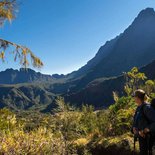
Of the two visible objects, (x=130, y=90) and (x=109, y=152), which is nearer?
(x=109, y=152)

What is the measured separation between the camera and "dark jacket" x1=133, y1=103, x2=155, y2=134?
17.4 feet

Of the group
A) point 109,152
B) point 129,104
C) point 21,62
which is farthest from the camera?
point 21,62

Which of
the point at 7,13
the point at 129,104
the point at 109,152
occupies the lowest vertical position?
the point at 109,152

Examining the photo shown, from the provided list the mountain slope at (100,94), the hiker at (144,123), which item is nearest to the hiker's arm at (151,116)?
the hiker at (144,123)

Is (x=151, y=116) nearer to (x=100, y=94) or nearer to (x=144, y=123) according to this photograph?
(x=144, y=123)

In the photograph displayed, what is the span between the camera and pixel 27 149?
566 cm

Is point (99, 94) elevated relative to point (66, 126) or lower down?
elevated

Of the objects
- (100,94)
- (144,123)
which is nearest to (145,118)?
(144,123)

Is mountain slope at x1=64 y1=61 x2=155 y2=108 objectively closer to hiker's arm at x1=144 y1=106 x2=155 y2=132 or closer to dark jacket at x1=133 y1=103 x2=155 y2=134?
dark jacket at x1=133 y1=103 x2=155 y2=134

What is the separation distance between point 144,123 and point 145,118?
3.5 inches

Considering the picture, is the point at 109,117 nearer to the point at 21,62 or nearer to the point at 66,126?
the point at 66,126

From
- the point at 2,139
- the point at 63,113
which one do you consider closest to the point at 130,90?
the point at 63,113

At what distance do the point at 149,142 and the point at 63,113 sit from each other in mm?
3870

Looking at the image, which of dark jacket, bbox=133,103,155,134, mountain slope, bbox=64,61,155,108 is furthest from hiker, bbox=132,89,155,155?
mountain slope, bbox=64,61,155,108
